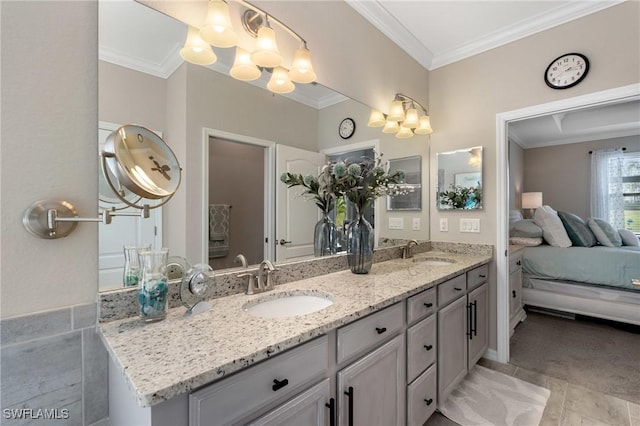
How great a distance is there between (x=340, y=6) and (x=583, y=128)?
5077 mm

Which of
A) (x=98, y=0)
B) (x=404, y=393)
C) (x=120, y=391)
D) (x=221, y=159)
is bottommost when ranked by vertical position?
(x=404, y=393)

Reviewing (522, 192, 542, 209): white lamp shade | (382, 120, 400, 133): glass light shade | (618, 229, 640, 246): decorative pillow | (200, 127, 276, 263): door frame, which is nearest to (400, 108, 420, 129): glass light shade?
(382, 120, 400, 133): glass light shade

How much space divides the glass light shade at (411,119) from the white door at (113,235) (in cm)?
207

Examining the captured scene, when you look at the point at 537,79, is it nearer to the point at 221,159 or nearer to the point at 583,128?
the point at 221,159

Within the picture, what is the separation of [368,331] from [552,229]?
148 inches

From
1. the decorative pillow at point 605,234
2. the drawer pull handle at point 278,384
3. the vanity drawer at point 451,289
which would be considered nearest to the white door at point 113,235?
the drawer pull handle at point 278,384

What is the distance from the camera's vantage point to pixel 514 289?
289 centimetres

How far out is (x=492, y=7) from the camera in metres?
→ 2.04

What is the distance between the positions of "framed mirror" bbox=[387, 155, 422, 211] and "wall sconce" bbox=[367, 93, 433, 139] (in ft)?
0.76

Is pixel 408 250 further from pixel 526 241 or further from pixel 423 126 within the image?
pixel 526 241

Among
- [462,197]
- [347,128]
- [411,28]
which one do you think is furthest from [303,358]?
[411,28]

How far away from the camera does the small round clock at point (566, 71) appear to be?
2.01m

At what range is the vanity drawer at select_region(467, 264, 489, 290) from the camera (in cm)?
209

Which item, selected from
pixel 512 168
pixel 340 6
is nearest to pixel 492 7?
pixel 340 6
